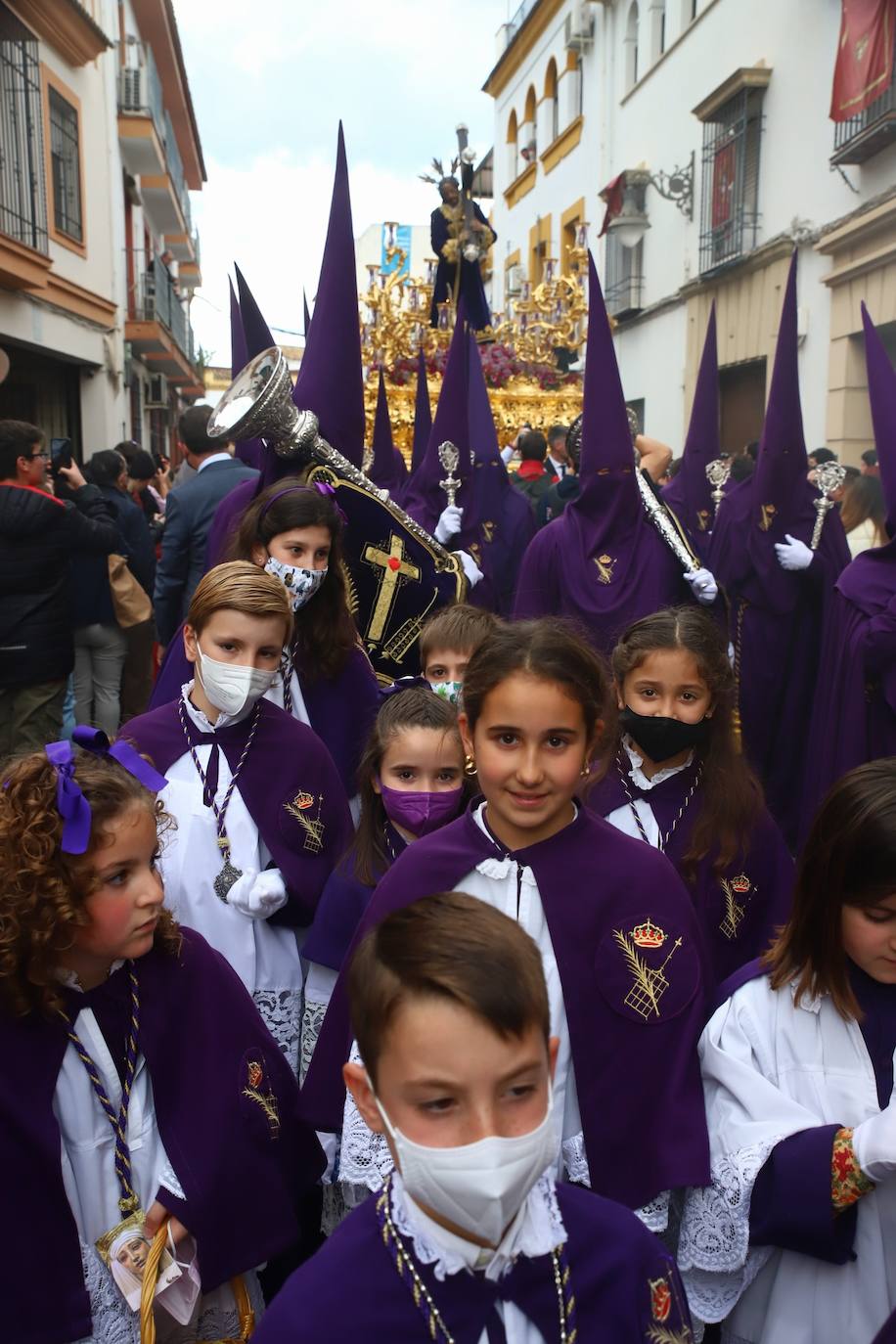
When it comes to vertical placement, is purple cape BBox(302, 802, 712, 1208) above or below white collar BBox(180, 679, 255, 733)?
below

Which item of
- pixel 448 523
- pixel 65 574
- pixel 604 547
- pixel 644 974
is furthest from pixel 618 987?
pixel 448 523

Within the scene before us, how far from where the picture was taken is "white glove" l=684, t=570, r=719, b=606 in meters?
5.19

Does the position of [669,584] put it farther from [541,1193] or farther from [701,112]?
[701,112]

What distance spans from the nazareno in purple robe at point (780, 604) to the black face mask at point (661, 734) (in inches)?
121

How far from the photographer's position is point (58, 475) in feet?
24.6

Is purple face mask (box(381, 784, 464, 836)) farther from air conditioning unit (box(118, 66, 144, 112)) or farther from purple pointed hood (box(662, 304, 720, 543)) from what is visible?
air conditioning unit (box(118, 66, 144, 112))

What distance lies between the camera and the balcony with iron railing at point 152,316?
2002cm

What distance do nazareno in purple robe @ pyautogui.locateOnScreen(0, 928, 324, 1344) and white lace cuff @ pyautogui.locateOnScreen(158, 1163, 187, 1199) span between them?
0.4 inches

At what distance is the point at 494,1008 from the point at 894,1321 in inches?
31.7

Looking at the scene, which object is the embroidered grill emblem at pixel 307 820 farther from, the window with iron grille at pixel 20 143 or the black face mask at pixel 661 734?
the window with iron grille at pixel 20 143

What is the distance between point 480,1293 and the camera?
1.37m

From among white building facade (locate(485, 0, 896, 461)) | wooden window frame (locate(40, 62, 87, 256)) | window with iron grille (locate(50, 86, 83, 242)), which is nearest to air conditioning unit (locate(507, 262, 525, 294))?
white building facade (locate(485, 0, 896, 461))

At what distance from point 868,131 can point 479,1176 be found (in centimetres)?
1104

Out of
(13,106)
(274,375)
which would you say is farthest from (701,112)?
(274,375)
